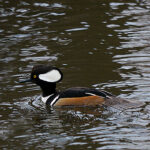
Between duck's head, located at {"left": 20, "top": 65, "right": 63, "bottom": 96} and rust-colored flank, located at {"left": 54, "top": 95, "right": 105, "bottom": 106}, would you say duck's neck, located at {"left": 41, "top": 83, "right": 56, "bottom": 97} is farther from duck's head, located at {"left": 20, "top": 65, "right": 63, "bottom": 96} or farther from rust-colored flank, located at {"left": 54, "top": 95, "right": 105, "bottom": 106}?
rust-colored flank, located at {"left": 54, "top": 95, "right": 105, "bottom": 106}

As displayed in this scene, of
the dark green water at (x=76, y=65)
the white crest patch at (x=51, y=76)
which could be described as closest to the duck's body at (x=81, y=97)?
the dark green water at (x=76, y=65)

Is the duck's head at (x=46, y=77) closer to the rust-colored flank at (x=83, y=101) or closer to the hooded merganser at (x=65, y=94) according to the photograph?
the hooded merganser at (x=65, y=94)

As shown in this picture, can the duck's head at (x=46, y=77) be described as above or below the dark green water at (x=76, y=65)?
above

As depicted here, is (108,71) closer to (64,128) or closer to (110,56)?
(110,56)

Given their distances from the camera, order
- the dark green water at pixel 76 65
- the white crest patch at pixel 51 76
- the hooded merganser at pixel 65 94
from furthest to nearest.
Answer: the white crest patch at pixel 51 76 → the hooded merganser at pixel 65 94 → the dark green water at pixel 76 65

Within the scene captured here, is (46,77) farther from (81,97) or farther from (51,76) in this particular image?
(81,97)

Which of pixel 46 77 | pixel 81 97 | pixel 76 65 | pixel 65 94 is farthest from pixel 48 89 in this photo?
pixel 76 65

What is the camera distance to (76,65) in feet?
37.5

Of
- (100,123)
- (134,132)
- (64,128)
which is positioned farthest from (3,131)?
(134,132)

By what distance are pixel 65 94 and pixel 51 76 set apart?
0.46 meters

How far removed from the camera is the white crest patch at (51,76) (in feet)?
31.1

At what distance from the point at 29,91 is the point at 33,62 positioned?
5.61ft

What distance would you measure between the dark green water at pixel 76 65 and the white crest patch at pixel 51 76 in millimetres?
469

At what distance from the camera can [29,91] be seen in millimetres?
10141
